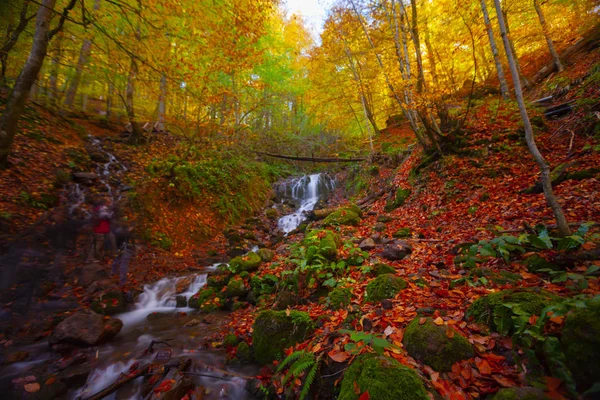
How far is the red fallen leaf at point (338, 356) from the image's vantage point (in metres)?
2.54

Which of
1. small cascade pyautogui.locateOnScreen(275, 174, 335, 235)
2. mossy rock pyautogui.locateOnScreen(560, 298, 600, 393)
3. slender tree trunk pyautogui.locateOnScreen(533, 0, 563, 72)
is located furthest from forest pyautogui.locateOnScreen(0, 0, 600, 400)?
small cascade pyautogui.locateOnScreen(275, 174, 335, 235)

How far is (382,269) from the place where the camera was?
14.7 feet

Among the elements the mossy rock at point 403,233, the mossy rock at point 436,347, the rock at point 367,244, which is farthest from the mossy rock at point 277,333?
the mossy rock at point 403,233

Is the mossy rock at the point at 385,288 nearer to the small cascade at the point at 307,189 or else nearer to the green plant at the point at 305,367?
the green plant at the point at 305,367

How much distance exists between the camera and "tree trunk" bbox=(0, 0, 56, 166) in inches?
247

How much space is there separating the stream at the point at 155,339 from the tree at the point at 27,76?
1.80 meters

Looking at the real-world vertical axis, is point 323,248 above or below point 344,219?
below

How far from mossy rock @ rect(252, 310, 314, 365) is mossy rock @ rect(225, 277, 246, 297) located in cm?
221

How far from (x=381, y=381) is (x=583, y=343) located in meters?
1.39

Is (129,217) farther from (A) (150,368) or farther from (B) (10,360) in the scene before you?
(A) (150,368)

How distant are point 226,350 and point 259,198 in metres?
10.7

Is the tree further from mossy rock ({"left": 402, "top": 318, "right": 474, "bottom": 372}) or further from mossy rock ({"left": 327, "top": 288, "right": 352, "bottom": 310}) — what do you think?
mossy rock ({"left": 402, "top": 318, "right": 474, "bottom": 372})

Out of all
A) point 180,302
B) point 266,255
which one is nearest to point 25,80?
point 180,302

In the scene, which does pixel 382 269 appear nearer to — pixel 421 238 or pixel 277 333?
pixel 421 238
